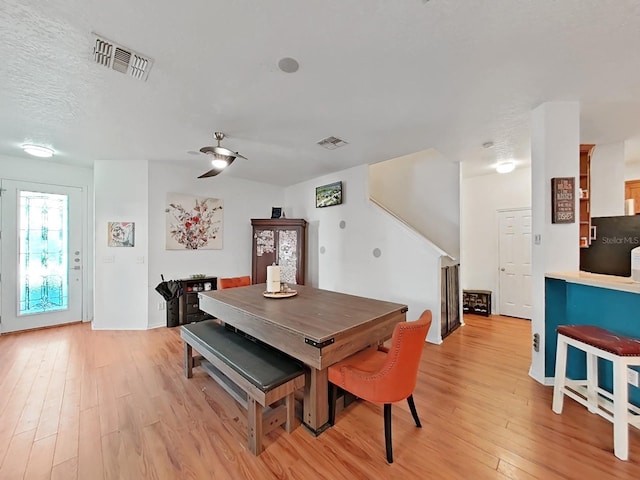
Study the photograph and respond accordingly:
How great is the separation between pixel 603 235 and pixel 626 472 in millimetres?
2754

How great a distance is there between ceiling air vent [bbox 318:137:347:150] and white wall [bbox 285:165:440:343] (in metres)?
1.03

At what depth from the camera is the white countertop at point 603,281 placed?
1.83 meters

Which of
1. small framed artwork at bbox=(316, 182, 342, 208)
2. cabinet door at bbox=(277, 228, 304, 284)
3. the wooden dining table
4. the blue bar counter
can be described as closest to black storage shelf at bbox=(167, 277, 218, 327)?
cabinet door at bbox=(277, 228, 304, 284)

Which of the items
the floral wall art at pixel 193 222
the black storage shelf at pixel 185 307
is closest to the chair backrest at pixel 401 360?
the black storage shelf at pixel 185 307

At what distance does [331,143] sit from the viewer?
3.54 m

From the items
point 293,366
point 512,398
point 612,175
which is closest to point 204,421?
point 293,366

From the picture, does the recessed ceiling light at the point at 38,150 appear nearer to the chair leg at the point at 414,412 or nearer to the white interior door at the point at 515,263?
the chair leg at the point at 414,412

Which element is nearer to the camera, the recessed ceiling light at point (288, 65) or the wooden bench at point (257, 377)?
the wooden bench at point (257, 377)

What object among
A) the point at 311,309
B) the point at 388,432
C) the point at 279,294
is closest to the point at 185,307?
the point at 279,294

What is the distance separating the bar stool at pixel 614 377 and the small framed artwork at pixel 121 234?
17.8ft

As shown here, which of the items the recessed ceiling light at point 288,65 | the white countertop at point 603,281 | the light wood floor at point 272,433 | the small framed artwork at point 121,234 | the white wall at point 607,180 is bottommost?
the light wood floor at point 272,433

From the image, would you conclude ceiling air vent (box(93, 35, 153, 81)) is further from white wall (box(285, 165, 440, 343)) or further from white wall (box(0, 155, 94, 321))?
white wall (box(0, 155, 94, 321))

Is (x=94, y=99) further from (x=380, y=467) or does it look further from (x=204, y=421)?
(x=380, y=467)

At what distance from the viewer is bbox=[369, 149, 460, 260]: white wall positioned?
4598 millimetres
